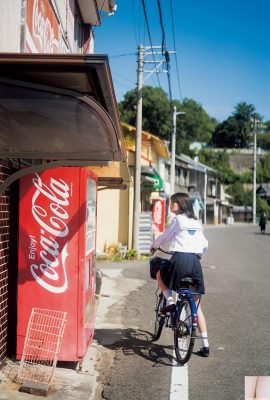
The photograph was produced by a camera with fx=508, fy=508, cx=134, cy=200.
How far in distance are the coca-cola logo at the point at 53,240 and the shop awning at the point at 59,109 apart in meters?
0.73

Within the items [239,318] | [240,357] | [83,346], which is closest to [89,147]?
[83,346]

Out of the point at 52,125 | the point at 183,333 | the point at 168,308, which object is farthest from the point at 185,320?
the point at 52,125

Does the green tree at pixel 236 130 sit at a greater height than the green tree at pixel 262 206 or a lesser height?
greater

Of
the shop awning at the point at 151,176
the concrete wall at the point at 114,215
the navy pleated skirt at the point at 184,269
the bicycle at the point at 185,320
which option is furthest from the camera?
the shop awning at the point at 151,176

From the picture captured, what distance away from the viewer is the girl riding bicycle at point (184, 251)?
576cm

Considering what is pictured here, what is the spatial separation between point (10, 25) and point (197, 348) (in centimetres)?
450

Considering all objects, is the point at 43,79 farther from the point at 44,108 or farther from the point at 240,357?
the point at 240,357

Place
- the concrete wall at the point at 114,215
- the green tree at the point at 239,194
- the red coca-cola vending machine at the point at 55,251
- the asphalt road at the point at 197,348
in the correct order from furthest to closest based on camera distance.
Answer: the green tree at the point at 239,194
the concrete wall at the point at 114,215
the red coca-cola vending machine at the point at 55,251
the asphalt road at the point at 197,348

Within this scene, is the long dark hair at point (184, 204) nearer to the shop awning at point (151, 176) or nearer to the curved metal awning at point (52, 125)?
the curved metal awning at point (52, 125)

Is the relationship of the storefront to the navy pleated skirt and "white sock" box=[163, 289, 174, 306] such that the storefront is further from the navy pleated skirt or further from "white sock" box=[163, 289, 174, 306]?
"white sock" box=[163, 289, 174, 306]

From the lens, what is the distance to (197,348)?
634 centimetres

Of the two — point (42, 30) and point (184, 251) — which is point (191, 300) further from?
point (42, 30)

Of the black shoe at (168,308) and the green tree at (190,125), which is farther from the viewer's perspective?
the green tree at (190,125)

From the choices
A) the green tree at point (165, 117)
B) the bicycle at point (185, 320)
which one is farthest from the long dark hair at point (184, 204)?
the green tree at point (165, 117)
